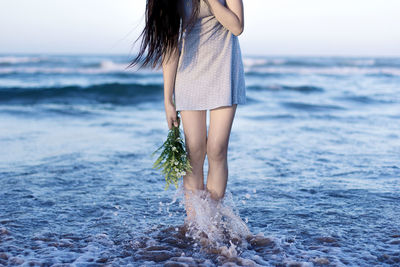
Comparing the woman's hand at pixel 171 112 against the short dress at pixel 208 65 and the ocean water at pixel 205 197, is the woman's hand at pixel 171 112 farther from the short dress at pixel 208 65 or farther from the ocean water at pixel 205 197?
the ocean water at pixel 205 197

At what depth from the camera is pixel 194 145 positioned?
296cm

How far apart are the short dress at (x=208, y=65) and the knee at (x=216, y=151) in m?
0.29

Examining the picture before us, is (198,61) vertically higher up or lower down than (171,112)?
higher up

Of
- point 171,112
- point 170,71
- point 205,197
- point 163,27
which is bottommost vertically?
point 205,197

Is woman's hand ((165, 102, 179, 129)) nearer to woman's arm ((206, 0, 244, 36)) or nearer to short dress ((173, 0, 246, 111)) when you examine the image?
short dress ((173, 0, 246, 111))

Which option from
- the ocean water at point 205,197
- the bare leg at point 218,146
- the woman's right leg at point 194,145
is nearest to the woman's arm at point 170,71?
the woman's right leg at point 194,145

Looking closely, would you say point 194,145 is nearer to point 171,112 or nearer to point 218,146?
point 218,146

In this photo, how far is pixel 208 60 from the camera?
2764 mm

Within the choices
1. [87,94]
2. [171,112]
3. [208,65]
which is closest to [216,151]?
[171,112]

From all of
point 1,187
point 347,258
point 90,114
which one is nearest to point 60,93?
point 90,114

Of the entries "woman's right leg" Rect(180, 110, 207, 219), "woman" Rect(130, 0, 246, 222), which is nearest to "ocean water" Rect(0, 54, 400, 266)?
"woman's right leg" Rect(180, 110, 207, 219)

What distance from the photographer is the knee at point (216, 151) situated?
292 centimetres

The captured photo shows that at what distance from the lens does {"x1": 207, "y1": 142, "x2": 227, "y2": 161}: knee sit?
2.92 metres

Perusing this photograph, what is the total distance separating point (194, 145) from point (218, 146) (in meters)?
0.17
